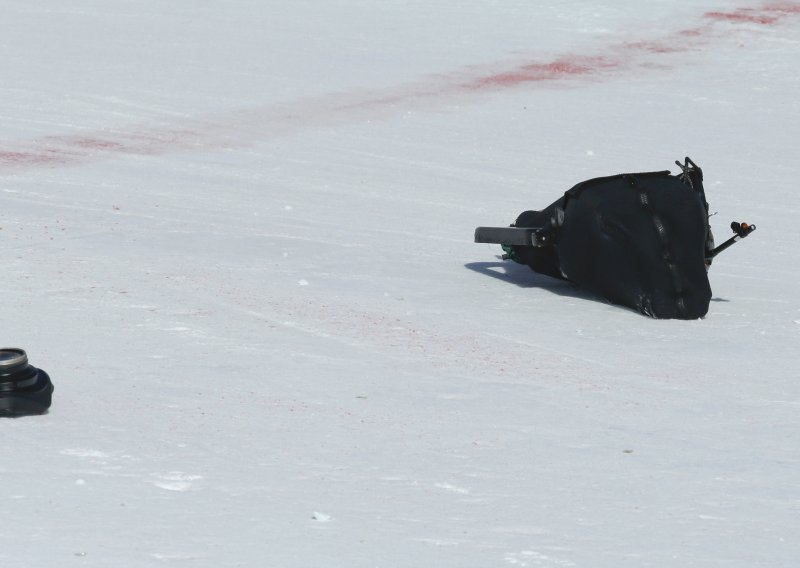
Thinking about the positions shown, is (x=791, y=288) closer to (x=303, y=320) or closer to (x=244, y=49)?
(x=303, y=320)

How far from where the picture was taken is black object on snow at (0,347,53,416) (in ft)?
22.9

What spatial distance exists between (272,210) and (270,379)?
502 centimetres

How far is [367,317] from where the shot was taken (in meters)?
9.74

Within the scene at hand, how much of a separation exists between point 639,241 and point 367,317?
6.51 ft

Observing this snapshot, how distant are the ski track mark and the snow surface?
2.9 inches

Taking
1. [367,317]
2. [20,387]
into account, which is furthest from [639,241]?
[20,387]

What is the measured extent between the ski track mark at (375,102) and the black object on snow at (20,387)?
269 inches

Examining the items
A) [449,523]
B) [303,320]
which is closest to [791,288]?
[303,320]

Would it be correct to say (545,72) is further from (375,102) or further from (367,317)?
(367,317)

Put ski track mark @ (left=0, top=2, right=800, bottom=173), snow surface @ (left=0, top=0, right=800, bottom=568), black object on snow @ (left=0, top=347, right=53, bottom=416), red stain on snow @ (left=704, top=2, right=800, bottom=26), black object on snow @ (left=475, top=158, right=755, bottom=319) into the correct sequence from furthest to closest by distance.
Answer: red stain on snow @ (left=704, top=2, right=800, bottom=26), ski track mark @ (left=0, top=2, right=800, bottom=173), black object on snow @ (left=475, top=158, right=755, bottom=319), black object on snow @ (left=0, top=347, right=53, bottom=416), snow surface @ (left=0, top=0, right=800, bottom=568)

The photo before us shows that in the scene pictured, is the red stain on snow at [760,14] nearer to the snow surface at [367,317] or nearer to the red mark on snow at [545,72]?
the snow surface at [367,317]

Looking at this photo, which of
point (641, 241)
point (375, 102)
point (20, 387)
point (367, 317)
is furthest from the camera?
point (375, 102)

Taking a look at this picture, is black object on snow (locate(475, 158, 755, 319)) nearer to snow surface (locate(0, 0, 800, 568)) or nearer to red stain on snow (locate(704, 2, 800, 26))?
snow surface (locate(0, 0, 800, 568))

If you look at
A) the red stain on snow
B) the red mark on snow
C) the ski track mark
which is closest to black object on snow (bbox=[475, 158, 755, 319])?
the ski track mark
